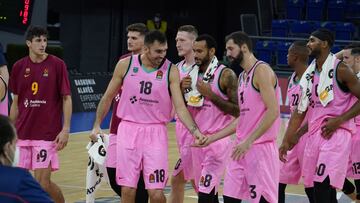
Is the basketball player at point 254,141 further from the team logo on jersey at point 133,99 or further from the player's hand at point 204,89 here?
the team logo on jersey at point 133,99

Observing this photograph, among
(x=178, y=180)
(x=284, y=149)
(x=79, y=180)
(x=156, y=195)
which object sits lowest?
(x=79, y=180)

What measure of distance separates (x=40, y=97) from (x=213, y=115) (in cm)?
184

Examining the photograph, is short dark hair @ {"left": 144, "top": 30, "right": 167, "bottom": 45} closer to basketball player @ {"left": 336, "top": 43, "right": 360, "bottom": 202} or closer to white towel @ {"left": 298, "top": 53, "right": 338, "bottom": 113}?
white towel @ {"left": 298, "top": 53, "right": 338, "bottom": 113}

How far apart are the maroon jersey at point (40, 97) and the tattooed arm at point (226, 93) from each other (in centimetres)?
150

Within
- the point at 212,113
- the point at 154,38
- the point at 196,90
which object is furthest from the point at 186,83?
the point at 154,38

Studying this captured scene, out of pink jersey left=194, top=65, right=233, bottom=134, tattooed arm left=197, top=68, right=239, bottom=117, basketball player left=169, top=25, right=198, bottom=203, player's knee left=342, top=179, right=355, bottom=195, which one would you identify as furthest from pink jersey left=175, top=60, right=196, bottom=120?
player's knee left=342, top=179, right=355, bottom=195

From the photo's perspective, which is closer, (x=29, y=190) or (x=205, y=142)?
(x=29, y=190)

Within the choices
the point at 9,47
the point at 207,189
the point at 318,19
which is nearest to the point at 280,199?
the point at 207,189

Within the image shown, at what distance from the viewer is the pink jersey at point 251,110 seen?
331 inches

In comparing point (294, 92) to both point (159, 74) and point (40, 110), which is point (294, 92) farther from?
point (40, 110)

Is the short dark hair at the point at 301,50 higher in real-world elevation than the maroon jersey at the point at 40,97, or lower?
higher

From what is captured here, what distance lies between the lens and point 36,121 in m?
9.52

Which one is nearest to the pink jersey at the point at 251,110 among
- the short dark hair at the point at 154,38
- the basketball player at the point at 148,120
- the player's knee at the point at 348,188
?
the basketball player at the point at 148,120

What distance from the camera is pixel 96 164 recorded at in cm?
1005
